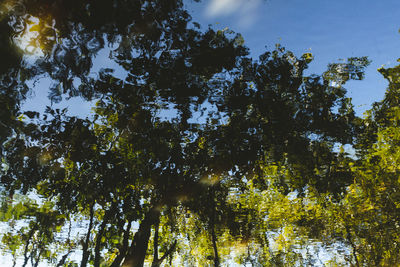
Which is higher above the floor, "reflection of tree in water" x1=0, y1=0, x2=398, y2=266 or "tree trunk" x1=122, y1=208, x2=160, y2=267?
"reflection of tree in water" x1=0, y1=0, x2=398, y2=266

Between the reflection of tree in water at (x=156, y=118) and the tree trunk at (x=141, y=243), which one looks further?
the tree trunk at (x=141, y=243)

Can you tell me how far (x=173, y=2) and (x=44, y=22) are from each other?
3669mm

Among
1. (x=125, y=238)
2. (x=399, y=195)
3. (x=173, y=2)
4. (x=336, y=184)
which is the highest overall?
(x=173, y=2)

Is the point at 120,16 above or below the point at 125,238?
above

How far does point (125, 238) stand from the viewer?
11.3 meters

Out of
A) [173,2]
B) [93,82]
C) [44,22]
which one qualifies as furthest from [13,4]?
[173,2]

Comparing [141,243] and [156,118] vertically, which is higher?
[156,118]

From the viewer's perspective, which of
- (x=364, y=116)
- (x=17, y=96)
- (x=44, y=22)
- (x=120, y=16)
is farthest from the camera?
(x=364, y=116)

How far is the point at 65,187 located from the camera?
1151cm

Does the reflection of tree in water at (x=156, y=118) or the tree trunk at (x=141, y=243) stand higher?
the reflection of tree in water at (x=156, y=118)

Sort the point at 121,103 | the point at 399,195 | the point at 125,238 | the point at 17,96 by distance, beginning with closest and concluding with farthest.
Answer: the point at 17,96
the point at 121,103
the point at 125,238
the point at 399,195

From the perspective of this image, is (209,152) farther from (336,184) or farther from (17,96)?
(17,96)

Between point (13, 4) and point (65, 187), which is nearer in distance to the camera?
point (13, 4)

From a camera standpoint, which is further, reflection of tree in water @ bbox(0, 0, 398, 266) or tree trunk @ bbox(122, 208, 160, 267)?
tree trunk @ bbox(122, 208, 160, 267)
